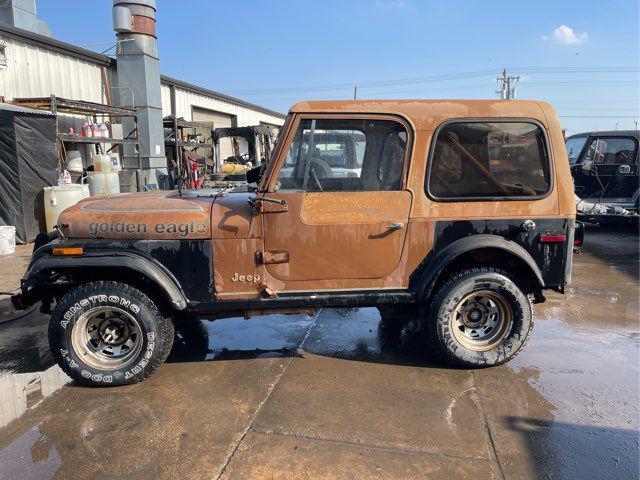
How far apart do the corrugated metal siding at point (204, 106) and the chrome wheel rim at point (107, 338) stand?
14.3m

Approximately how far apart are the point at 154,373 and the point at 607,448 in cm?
327

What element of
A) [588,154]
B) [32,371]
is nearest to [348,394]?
[32,371]

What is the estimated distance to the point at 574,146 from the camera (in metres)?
12.0

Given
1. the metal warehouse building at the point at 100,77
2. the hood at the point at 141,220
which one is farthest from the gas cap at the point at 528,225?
the metal warehouse building at the point at 100,77

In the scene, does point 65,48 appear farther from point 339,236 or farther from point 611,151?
point 611,151

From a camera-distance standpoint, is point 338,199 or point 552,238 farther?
point 552,238

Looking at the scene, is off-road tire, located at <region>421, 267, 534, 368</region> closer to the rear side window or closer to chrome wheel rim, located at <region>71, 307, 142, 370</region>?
the rear side window

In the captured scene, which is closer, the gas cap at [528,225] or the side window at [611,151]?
the gas cap at [528,225]

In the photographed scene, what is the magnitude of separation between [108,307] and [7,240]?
6202 millimetres

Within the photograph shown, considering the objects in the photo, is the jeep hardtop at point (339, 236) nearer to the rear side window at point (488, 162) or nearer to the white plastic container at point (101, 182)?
the rear side window at point (488, 162)

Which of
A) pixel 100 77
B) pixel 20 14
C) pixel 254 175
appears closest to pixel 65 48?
pixel 100 77

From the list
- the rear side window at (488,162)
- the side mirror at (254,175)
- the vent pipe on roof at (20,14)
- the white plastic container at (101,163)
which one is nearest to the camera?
the rear side window at (488,162)

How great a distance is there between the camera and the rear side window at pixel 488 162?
3699 mm

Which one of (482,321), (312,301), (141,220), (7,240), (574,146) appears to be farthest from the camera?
(574,146)
